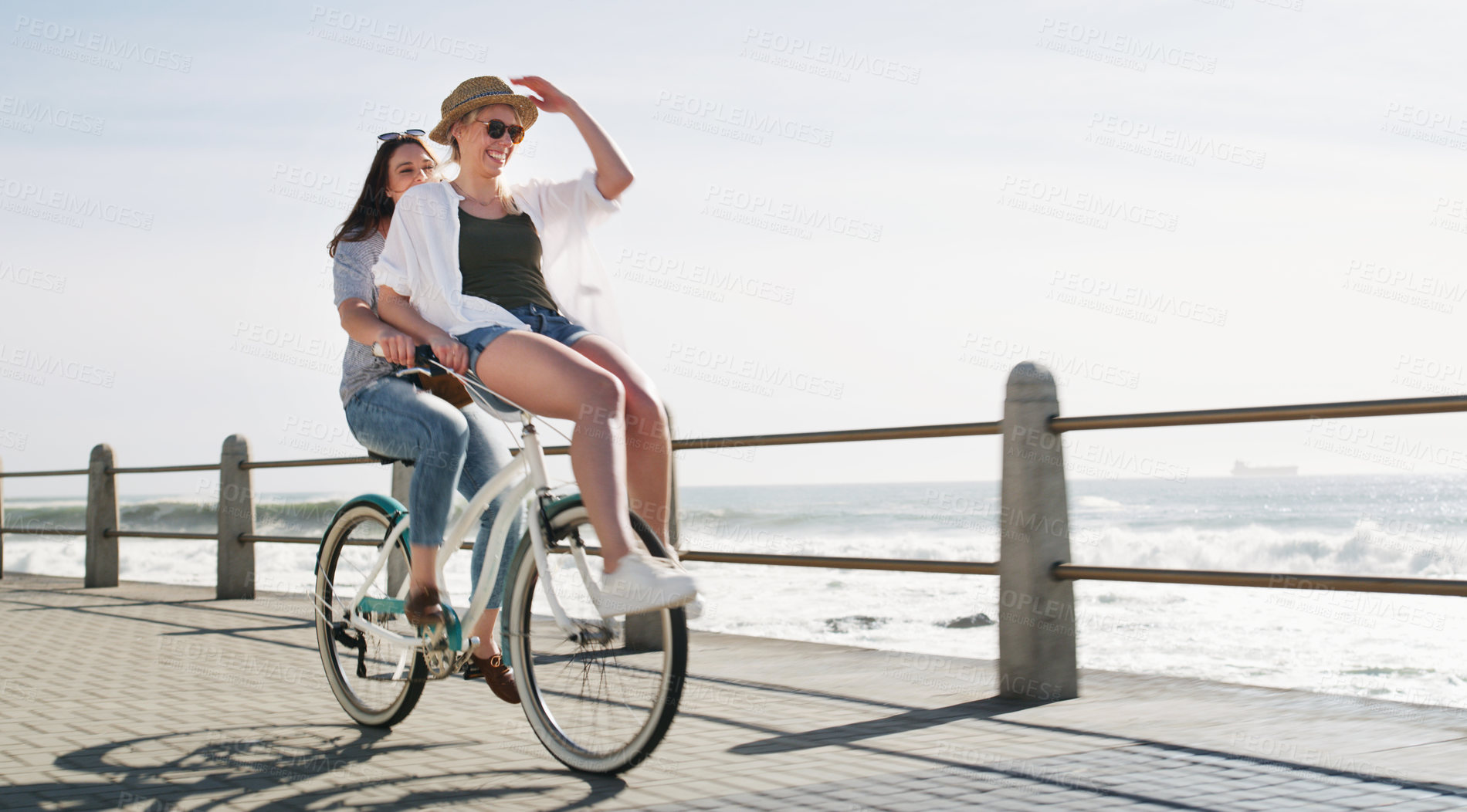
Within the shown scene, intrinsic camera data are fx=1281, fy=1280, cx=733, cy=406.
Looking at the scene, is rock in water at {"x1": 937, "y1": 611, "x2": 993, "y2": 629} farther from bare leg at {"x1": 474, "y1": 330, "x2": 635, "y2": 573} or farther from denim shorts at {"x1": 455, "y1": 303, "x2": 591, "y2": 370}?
bare leg at {"x1": 474, "y1": 330, "x2": 635, "y2": 573}

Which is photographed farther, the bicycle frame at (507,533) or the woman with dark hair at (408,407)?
the woman with dark hair at (408,407)

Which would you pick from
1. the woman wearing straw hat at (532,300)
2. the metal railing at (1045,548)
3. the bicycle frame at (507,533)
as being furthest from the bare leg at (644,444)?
the metal railing at (1045,548)

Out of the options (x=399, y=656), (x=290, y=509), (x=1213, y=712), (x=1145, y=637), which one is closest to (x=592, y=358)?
(x=399, y=656)

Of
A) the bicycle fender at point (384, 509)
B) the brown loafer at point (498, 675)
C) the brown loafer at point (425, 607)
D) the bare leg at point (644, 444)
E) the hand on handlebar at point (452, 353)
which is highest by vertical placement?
the hand on handlebar at point (452, 353)

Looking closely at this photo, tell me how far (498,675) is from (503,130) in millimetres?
1602

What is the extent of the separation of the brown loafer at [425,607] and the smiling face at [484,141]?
1.24m

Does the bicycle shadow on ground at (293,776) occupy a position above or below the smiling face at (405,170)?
below

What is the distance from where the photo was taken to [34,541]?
116ft

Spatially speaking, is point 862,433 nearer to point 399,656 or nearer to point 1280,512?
point 399,656

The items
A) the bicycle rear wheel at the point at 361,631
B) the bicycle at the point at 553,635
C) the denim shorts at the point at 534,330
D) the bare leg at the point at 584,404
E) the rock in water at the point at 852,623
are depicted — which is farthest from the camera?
the rock in water at the point at 852,623

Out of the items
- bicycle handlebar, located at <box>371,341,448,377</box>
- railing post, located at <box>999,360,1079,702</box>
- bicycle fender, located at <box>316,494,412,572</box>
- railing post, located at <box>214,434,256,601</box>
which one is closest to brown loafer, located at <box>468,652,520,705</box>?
bicycle fender, located at <box>316,494,412,572</box>

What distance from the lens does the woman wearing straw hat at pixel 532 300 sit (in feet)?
10.2

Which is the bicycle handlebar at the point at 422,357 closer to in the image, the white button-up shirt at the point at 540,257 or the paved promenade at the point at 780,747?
the white button-up shirt at the point at 540,257

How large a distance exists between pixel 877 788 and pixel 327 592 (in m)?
2.22
